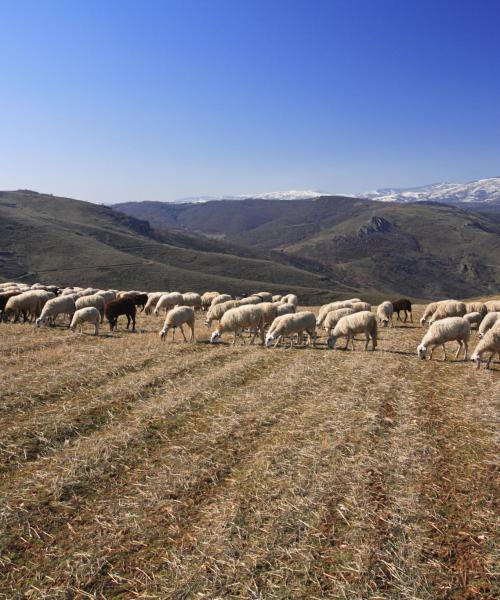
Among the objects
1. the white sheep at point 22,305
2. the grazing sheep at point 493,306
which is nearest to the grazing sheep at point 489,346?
the grazing sheep at point 493,306

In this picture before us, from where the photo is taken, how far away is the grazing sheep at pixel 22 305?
87.4ft

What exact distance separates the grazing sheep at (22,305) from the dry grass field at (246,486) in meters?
15.6

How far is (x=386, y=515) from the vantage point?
254 inches

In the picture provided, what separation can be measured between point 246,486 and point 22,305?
2490 cm

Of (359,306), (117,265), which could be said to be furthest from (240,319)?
(117,265)

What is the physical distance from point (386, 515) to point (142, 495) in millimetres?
4149

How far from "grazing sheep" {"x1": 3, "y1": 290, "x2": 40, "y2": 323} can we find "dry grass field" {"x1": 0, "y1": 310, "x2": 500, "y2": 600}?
1561 cm

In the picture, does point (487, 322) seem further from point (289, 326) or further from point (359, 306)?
point (289, 326)

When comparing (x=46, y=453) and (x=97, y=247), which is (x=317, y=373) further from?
(x=97, y=247)

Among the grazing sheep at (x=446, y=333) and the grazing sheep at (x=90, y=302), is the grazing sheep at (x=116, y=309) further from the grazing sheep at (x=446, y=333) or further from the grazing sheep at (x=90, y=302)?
the grazing sheep at (x=446, y=333)

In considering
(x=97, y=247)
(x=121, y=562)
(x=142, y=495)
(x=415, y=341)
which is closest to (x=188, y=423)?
(x=142, y=495)

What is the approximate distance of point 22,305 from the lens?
26.8 meters

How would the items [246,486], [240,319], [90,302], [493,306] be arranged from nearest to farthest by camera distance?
1. [246,486]
2. [240,319]
3. [493,306]
4. [90,302]

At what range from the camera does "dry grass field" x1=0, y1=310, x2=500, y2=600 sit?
17.7 feet
